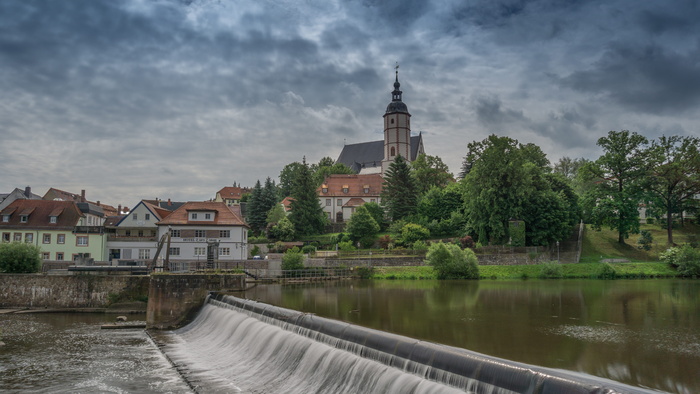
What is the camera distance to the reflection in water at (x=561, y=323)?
13180 mm

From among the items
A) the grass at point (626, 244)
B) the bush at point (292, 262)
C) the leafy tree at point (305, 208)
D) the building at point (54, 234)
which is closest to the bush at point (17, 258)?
the building at point (54, 234)

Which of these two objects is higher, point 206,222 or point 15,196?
point 15,196

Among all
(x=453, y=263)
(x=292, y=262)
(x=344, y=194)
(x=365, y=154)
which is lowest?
(x=453, y=263)

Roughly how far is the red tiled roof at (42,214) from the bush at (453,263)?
124 ft

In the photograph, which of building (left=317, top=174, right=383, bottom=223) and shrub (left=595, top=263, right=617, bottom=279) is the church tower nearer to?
building (left=317, top=174, right=383, bottom=223)

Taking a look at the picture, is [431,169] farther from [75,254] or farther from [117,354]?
[117,354]

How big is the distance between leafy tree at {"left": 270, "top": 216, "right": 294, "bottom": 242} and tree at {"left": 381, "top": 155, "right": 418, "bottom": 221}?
15.5m

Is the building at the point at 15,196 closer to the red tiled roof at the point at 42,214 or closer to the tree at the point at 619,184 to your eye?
the red tiled roof at the point at 42,214

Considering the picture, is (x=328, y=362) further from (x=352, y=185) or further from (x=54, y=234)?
(x=352, y=185)

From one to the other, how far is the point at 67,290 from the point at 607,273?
4632 cm

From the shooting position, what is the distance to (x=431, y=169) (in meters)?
82.4

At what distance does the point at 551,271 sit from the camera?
49938mm

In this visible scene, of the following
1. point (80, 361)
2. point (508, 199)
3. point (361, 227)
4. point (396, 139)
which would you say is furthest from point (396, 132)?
point (80, 361)

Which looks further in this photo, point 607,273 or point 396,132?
point 396,132
